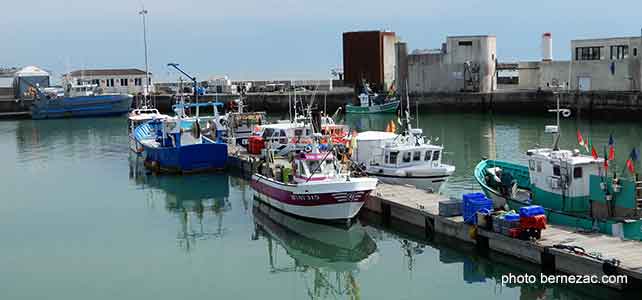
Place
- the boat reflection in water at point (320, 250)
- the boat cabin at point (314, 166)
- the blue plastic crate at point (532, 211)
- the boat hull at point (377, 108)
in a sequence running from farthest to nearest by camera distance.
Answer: the boat hull at point (377, 108)
the boat cabin at point (314, 166)
the boat reflection in water at point (320, 250)
the blue plastic crate at point (532, 211)

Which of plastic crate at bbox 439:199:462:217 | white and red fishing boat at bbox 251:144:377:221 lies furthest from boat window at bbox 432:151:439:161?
plastic crate at bbox 439:199:462:217

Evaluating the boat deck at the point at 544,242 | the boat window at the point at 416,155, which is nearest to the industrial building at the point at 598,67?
the boat window at the point at 416,155

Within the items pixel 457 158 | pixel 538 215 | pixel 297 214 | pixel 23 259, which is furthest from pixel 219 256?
pixel 457 158

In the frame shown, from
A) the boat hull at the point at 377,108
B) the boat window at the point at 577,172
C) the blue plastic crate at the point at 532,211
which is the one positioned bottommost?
the blue plastic crate at the point at 532,211

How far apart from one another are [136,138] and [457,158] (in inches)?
590

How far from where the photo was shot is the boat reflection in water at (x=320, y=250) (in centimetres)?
1769

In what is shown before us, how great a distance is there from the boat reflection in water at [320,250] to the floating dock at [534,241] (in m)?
1.04

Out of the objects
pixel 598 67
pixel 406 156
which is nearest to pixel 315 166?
pixel 406 156

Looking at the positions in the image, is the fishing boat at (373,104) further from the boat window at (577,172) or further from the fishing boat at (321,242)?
the boat window at (577,172)

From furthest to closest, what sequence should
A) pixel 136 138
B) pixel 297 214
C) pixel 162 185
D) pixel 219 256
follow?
pixel 136 138, pixel 162 185, pixel 297 214, pixel 219 256

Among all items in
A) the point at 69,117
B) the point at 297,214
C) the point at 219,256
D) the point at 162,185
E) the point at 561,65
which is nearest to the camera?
the point at 219,256

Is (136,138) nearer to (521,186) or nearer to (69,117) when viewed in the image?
(521,186)

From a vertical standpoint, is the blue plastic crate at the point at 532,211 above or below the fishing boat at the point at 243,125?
below

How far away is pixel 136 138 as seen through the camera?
1587 inches
